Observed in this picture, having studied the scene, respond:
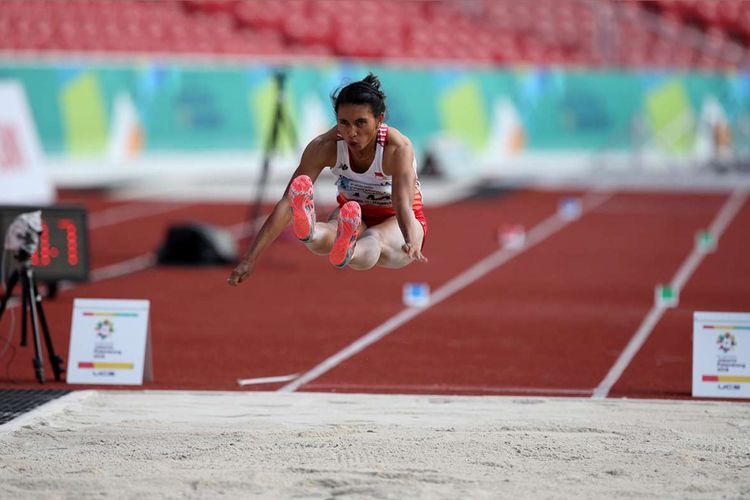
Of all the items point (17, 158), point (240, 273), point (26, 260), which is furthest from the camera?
point (17, 158)

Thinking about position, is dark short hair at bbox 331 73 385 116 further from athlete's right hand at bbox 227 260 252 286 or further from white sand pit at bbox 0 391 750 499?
white sand pit at bbox 0 391 750 499

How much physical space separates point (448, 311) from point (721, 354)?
390 centimetres

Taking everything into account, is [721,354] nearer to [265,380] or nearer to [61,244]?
[265,380]

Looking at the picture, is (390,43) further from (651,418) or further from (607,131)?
(651,418)

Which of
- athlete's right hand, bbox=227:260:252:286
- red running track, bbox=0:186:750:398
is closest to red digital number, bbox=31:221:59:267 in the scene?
red running track, bbox=0:186:750:398

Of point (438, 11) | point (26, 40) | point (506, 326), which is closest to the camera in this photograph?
point (506, 326)

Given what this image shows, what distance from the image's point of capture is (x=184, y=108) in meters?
23.5

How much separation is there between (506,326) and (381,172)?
436cm

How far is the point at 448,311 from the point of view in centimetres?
1180

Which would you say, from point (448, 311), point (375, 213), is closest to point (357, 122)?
point (375, 213)

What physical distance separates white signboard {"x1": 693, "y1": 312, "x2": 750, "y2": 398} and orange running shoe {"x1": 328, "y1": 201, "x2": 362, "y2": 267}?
2.67m

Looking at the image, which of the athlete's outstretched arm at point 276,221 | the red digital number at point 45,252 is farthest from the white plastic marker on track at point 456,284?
the red digital number at point 45,252

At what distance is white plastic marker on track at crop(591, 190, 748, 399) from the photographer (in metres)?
8.95

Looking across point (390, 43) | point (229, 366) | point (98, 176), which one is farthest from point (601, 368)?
point (390, 43)
